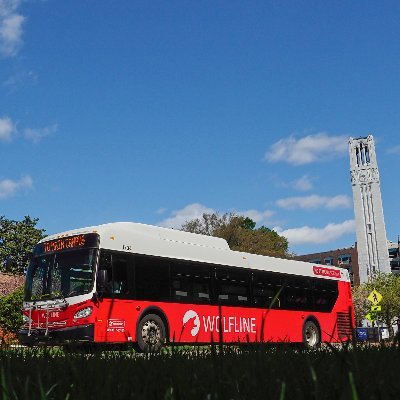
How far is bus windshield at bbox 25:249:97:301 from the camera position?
13.7 m

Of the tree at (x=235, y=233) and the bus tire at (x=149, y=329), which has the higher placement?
the tree at (x=235, y=233)

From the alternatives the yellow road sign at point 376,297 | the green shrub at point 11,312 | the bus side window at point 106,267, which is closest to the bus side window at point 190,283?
the bus side window at point 106,267

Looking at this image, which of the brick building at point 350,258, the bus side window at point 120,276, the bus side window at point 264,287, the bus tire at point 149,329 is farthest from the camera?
the brick building at point 350,258

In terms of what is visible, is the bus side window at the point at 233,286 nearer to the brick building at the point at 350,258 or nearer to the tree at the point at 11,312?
the tree at the point at 11,312

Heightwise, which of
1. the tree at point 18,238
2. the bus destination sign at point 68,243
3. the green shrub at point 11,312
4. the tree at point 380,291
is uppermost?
the tree at point 18,238

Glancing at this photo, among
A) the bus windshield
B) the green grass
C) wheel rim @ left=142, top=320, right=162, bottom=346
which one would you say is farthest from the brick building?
the green grass

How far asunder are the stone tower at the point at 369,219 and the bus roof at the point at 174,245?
83956 mm

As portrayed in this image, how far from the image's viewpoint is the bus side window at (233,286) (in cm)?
1652

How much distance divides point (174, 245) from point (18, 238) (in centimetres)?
4067

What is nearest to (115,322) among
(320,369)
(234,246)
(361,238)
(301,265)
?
(301,265)

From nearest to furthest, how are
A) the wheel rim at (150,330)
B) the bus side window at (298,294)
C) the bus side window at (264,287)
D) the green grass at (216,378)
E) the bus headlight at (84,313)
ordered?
the green grass at (216,378), the bus headlight at (84,313), the wheel rim at (150,330), the bus side window at (264,287), the bus side window at (298,294)

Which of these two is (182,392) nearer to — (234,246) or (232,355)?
(232,355)

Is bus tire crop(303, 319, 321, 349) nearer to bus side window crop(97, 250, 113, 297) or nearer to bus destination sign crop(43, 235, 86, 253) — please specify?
bus side window crop(97, 250, 113, 297)

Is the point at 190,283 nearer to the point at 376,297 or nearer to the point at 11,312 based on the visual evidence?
the point at 11,312
